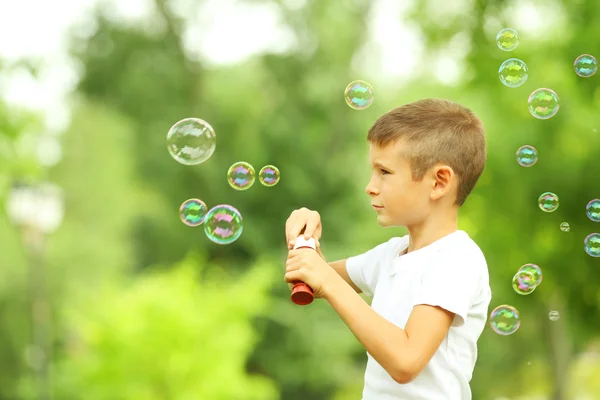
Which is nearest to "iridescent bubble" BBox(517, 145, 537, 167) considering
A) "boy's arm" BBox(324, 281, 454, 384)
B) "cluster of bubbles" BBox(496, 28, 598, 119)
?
"cluster of bubbles" BBox(496, 28, 598, 119)

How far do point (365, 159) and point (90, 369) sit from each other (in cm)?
1045

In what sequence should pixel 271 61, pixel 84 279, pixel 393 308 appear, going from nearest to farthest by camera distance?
pixel 393 308 → pixel 271 61 → pixel 84 279

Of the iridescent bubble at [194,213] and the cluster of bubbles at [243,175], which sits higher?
the cluster of bubbles at [243,175]

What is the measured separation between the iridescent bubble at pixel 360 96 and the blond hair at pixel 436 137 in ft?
4.71

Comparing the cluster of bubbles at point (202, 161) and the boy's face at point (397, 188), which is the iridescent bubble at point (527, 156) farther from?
the boy's face at point (397, 188)

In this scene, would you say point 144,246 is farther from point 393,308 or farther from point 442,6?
point 393,308

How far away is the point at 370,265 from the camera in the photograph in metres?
2.79

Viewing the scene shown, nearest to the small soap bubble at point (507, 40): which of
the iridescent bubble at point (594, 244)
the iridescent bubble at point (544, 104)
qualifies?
the iridescent bubble at point (544, 104)

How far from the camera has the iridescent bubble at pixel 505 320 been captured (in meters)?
3.60

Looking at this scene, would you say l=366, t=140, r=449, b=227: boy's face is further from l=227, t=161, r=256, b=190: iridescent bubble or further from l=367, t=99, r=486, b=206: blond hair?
l=227, t=161, r=256, b=190: iridescent bubble

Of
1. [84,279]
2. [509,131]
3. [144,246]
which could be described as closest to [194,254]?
[144,246]

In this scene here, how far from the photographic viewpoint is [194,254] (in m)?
21.0

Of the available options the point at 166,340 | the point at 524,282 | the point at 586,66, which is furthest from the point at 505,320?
the point at 166,340

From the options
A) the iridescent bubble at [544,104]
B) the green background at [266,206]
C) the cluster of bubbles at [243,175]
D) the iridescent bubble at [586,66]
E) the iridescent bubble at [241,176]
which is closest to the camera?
the cluster of bubbles at [243,175]
